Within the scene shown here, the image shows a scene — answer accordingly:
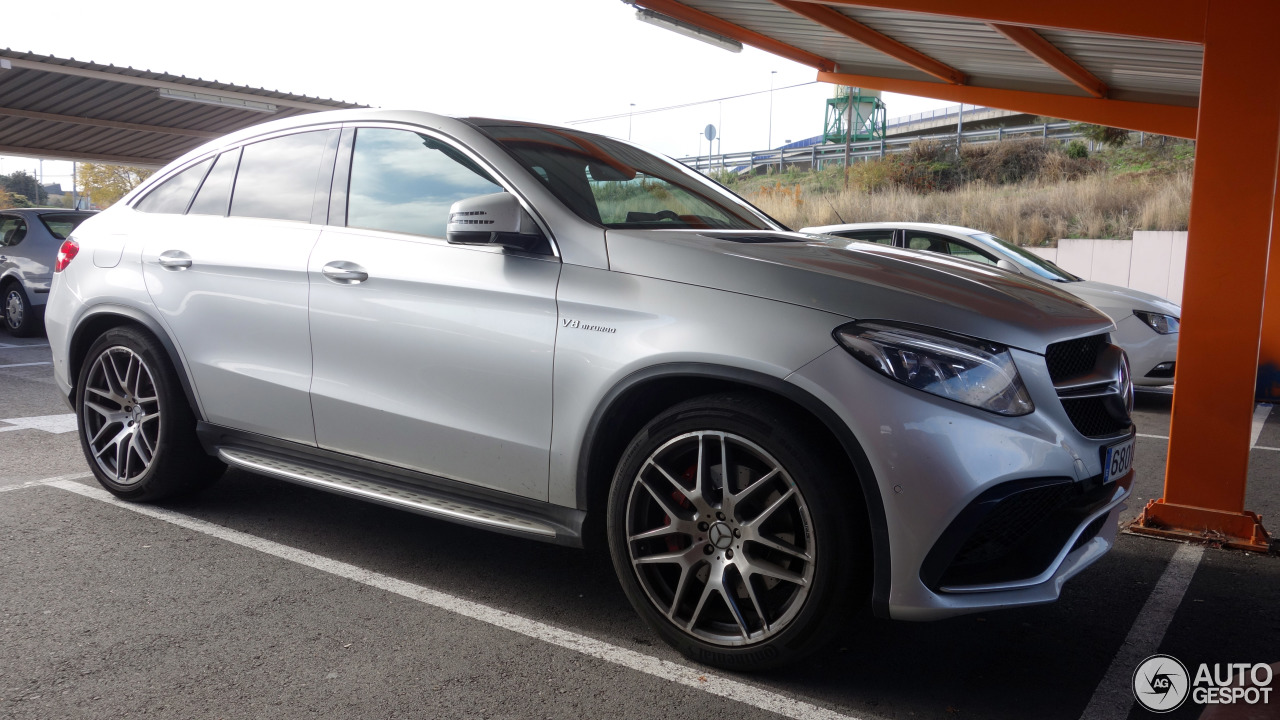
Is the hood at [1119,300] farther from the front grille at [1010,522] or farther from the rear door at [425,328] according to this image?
the rear door at [425,328]

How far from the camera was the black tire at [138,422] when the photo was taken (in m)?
4.34

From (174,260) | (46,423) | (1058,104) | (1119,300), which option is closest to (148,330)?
(174,260)

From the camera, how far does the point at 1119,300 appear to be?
8.16 metres

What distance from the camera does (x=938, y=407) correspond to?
8.39 feet

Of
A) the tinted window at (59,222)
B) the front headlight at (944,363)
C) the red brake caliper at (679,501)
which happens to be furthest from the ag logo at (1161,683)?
the tinted window at (59,222)

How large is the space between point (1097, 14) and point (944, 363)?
2.85 metres

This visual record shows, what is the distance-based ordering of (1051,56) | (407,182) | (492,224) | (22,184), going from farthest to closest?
(22,184) < (1051,56) < (407,182) < (492,224)

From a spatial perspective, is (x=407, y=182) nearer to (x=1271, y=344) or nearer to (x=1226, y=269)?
(x=1226, y=269)

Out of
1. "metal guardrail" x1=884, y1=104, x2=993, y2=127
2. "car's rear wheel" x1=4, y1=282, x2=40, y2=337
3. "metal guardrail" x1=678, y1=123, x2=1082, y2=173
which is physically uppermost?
"metal guardrail" x1=884, y1=104, x2=993, y2=127

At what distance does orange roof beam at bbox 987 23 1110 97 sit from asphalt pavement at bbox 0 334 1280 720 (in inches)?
164

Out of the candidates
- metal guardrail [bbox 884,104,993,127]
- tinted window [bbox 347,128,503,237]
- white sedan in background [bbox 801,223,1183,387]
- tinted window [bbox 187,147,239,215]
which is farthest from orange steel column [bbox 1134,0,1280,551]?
metal guardrail [bbox 884,104,993,127]

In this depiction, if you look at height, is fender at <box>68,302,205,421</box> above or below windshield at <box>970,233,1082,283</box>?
below

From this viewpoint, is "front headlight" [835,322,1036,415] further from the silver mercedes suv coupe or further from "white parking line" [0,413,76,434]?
"white parking line" [0,413,76,434]

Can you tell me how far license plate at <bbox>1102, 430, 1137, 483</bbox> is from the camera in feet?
9.32
